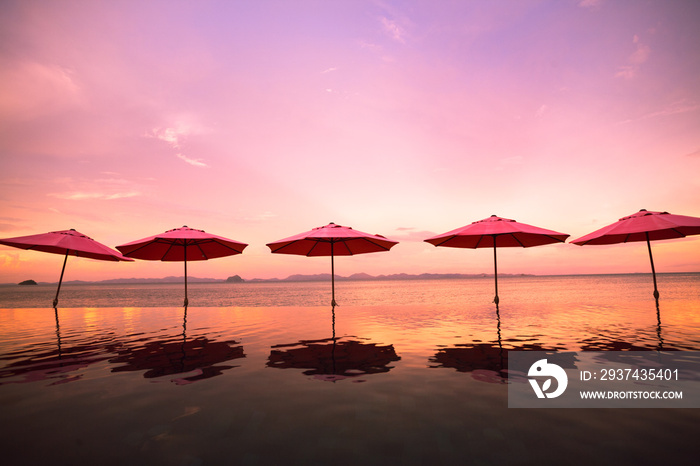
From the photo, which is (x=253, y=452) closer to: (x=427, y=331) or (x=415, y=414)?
(x=415, y=414)

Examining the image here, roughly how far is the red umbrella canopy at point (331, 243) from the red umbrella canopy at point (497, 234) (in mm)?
2392

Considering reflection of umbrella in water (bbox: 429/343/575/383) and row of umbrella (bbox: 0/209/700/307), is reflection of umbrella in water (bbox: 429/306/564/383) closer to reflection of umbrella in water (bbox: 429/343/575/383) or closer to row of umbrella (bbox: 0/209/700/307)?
reflection of umbrella in water (bbox: 429/343/575/383)

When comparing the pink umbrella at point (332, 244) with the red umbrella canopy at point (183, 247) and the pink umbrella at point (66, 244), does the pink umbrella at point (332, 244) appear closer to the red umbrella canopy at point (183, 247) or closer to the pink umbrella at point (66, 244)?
the red umbrella canopy at point (183, 247)

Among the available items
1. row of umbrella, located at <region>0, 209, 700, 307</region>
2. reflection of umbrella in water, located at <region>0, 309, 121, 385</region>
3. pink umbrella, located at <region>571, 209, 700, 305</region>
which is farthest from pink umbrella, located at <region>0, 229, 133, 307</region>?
pink umbrella, located at <region>571, 209, 700, 305</region>

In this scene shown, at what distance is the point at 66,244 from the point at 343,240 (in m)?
12.1

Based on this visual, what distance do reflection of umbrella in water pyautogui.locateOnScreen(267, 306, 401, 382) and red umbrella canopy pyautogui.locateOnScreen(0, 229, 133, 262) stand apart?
39.6 ft

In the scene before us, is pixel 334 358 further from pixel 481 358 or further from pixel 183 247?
pixel 183 247

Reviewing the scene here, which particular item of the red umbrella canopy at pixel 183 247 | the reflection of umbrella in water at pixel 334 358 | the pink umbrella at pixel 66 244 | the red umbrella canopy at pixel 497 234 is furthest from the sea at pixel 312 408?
the pink umbrella at pixel 66 244

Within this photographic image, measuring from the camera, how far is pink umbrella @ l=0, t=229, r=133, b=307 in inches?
507

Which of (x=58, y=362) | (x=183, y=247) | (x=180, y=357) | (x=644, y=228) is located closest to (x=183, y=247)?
(x=183, y=247)

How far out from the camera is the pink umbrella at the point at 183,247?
493 inches

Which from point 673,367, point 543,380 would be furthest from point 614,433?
point 673,367

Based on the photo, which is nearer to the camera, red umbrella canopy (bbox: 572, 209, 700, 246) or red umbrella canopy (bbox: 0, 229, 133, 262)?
red umbrella canopy (bbox: 572, 209, 700, 246)

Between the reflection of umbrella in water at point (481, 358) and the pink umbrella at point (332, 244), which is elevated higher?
the pink umbrella at point (332, 244)
